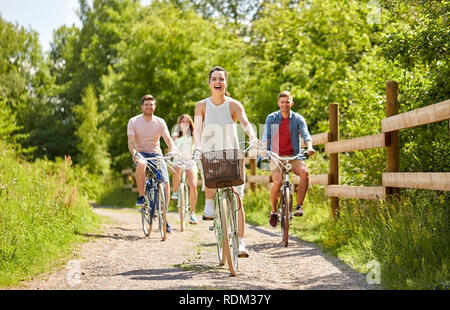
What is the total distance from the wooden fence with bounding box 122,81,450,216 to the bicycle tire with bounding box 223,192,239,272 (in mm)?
2070

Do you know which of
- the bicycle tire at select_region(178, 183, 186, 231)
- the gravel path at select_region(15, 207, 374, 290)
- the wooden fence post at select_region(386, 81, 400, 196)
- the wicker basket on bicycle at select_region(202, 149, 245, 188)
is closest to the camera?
the gravel path at select_region(15, 207, 374, 290)

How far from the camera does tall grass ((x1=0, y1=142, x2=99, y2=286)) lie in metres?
6.71

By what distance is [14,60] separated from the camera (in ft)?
133

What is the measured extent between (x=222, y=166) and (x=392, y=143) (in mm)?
3022

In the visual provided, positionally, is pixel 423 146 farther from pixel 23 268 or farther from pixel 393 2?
pixel 23 268

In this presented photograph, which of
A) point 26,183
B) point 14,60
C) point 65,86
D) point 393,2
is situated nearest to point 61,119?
point 65,86

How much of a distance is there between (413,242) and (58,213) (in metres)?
5.64

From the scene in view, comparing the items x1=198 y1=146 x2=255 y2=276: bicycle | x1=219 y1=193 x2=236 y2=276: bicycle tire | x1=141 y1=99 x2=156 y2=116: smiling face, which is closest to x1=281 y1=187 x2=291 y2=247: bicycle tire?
x1=198 y1=146 x2=255 y2=276: bicycle

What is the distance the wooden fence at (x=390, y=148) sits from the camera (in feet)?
20.4

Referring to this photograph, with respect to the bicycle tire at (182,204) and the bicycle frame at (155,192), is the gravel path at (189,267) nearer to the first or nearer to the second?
the bicycle frame at (155,192)

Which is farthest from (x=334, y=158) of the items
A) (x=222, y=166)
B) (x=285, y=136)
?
(x=222, y=166)

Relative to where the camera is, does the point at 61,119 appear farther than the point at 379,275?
Yes

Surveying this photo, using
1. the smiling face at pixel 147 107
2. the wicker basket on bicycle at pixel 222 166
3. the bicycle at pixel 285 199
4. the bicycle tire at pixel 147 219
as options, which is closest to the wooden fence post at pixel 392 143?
the bicycle at pixel 285 199

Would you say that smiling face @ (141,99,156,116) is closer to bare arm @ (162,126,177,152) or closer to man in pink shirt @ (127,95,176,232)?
man in pink shirt @ (127,95,176,232)
